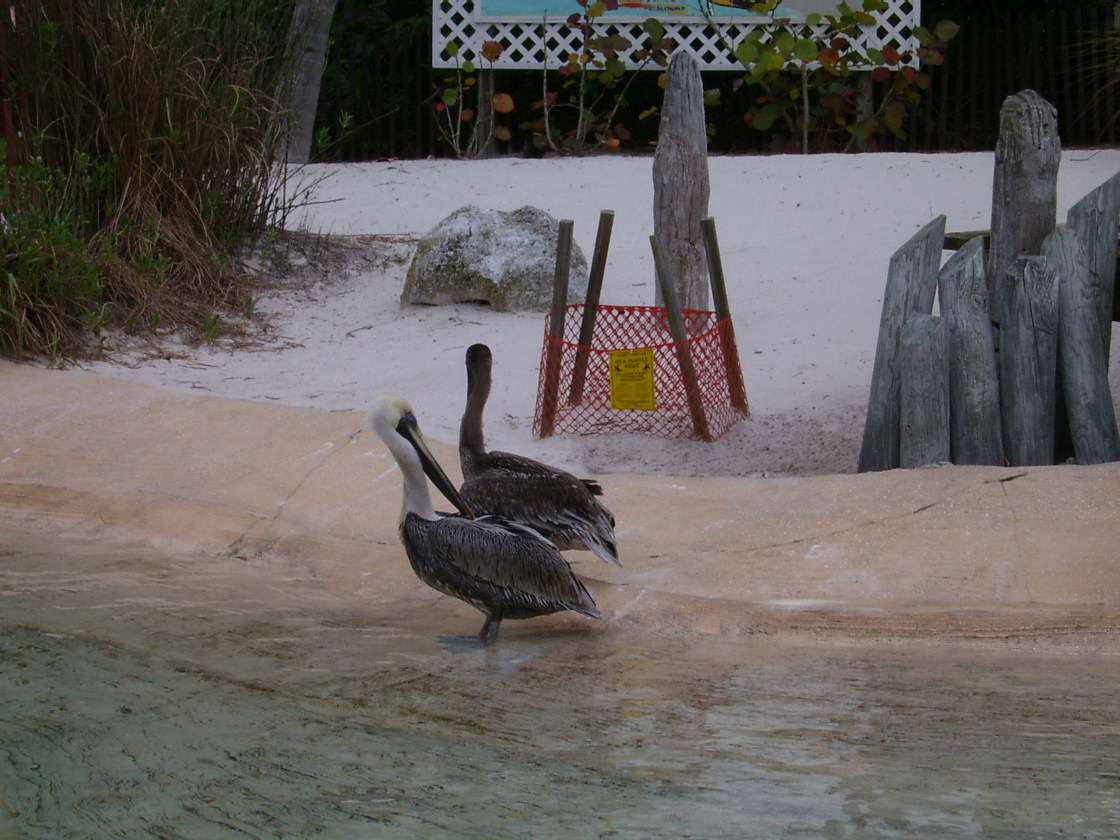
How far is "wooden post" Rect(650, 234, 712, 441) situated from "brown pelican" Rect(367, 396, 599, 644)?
245cm

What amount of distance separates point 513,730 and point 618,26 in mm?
10198

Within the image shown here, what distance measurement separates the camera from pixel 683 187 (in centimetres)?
748

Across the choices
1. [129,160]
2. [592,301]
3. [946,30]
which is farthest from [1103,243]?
[946,30]

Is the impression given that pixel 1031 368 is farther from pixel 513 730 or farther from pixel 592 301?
pixel 513 730

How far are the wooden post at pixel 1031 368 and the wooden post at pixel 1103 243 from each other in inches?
8.6

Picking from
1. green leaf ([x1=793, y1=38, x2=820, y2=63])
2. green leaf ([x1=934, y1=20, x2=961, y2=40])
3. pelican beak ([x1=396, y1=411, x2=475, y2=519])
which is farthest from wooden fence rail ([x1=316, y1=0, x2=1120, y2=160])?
pelican beak ([x1=396, y1=411, x2=475, y2=519])

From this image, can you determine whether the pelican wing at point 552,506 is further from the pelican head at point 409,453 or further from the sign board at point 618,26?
the sign board at point 618,26

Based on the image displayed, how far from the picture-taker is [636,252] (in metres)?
9.59

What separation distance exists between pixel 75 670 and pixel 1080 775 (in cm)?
267

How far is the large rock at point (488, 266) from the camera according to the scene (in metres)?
8.69

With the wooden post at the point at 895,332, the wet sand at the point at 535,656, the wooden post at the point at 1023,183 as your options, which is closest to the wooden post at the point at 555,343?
the wet sand at the point at 535,656

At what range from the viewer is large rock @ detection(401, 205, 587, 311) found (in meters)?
8.69

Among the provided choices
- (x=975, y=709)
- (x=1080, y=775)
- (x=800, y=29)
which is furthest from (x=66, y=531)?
(x=800, y=29)

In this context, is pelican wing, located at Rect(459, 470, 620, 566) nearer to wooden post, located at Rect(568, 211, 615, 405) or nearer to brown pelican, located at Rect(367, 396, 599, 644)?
brown pelican, located at Rect(367, 396, 599, 644)
